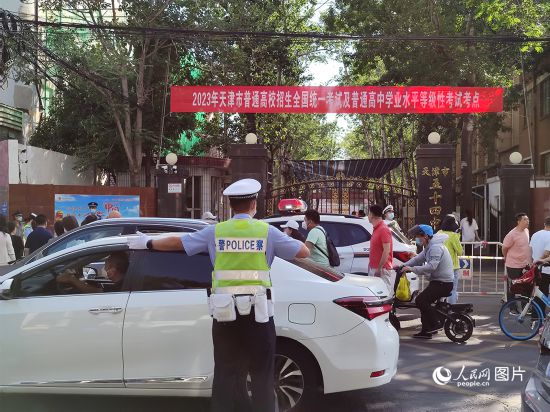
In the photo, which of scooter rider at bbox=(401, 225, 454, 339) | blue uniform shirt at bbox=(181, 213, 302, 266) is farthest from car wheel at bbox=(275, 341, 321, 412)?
scooter rider at bbox=(401, 225, 454, 339)

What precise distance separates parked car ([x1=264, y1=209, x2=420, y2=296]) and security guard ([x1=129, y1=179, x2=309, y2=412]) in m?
5.69

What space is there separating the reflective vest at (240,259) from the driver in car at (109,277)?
A: 4.69 ft

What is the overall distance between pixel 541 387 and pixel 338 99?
14.2 m

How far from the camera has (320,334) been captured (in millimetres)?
4883

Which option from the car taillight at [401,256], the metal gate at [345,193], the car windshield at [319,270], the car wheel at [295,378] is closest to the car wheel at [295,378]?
the car wheel at [295,378]

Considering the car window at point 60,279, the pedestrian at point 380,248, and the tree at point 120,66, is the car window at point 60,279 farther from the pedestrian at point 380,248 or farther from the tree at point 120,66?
the tree at point 120,66

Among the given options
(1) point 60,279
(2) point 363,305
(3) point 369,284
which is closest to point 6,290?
(1) point 60,279

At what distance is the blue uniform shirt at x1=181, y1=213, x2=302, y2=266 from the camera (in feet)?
13.2

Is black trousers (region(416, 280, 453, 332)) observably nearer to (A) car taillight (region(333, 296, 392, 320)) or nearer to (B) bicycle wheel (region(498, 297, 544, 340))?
(B) bicycle wheel (region(498, 297, 544, 340))

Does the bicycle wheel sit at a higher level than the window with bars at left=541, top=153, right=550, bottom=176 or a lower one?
lower

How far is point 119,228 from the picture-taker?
7422mm

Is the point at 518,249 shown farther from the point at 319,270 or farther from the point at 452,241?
the point at 319,270

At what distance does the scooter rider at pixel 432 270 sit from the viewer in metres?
8.27

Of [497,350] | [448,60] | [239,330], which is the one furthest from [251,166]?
[239,330]
